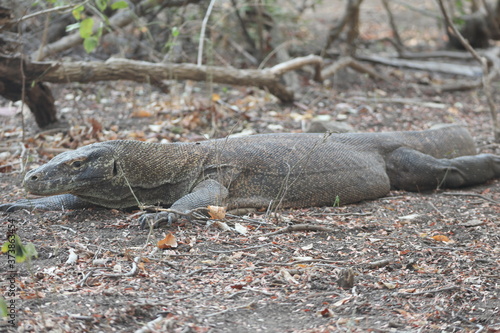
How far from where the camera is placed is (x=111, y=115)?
24.6 feet

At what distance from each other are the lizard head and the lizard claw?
0.54 m

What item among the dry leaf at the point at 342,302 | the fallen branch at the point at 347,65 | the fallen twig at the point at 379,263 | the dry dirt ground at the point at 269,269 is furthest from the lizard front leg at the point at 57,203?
the fallen branch at the point at 347,65

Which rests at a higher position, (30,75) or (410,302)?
(30,75)

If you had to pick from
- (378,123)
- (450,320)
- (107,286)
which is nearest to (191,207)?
(107,286)

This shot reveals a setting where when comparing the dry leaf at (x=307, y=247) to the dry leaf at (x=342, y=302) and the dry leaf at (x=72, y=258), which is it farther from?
the dry leaf at (x=72, y=258)

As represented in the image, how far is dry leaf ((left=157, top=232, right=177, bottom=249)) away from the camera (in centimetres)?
369

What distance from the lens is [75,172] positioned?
4.26 m

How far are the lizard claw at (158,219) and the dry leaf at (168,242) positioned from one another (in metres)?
0.28

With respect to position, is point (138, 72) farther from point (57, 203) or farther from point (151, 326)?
point (151, 326)

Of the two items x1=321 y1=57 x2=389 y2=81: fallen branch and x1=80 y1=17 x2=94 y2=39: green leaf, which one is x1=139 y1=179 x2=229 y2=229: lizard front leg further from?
x1=321 y1=57 x2=389 y2=81: fallen branch

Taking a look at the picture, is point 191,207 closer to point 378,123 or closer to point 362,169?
point 362,169

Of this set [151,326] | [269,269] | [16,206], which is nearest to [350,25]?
[16,206]

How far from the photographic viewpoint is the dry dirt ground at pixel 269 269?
279 cm

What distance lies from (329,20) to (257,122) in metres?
7.89
